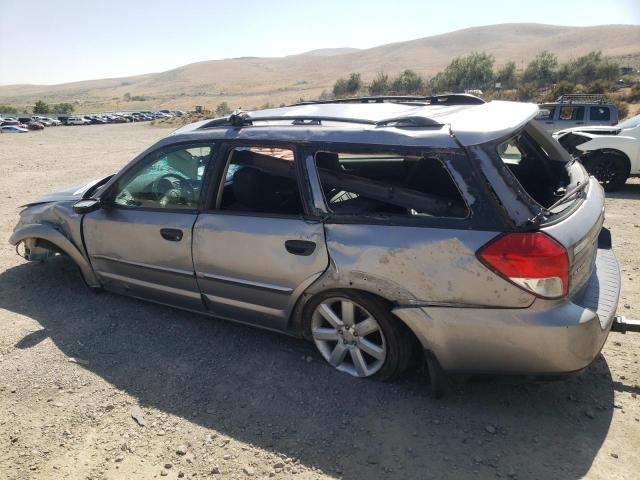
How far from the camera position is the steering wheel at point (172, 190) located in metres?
3.47

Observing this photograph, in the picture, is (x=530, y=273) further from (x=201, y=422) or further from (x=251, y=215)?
(x=201, y=422)

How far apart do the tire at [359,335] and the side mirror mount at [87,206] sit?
6.80 ft

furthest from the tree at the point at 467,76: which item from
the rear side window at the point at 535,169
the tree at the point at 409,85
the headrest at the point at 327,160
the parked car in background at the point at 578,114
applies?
the headrest at the point at 327,160

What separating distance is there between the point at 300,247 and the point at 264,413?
1.03m

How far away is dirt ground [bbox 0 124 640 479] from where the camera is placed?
2449 millimetres

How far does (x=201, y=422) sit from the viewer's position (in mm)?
2803

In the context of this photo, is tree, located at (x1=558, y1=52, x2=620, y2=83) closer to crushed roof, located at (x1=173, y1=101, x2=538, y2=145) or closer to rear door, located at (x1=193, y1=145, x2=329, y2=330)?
crushed roof, located at (x1=173, y1=101, x2=538, y2=145)

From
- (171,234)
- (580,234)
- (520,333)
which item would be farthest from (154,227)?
(580,234)

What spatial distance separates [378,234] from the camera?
2.70 meters

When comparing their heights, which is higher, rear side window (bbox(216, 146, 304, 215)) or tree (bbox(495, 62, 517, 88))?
tree (bbox(495, 62, 517, 88))

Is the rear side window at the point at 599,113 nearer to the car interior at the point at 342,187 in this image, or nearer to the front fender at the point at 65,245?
the car interior at the point at 342,187

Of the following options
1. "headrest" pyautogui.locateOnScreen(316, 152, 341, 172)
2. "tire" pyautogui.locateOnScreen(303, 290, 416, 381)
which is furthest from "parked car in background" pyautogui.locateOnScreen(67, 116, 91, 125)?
"tire" pyautogui.locateOnScreen(303, 290, 416, 381)

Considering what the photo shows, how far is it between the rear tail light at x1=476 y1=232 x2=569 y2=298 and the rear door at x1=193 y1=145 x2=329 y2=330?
1.00 metres

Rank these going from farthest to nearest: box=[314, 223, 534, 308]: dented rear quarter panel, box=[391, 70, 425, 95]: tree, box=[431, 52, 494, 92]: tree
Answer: box=[391, 70, 425, 95]: tree < box=[431, 52, 494, 92]: tree < box=[314, 223, 534, 308]: dented rear quarter panel
